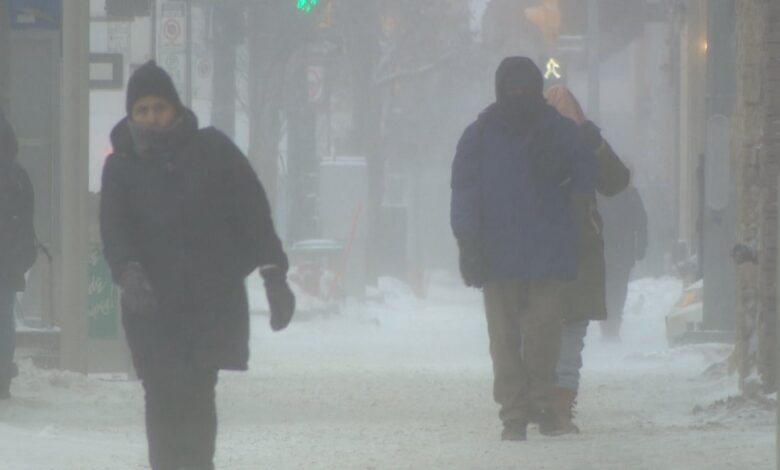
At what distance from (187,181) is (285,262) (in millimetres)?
403

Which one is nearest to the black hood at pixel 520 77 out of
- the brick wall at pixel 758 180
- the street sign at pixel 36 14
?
the brick wall at pixel 758 180

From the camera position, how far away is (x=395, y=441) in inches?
404

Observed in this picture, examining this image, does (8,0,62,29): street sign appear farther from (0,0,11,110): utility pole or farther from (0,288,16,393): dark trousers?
(0,288,16,393): dark trousers

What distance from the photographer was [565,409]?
33.9 ft

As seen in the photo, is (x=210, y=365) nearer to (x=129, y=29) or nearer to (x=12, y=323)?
(x=12, y=323)

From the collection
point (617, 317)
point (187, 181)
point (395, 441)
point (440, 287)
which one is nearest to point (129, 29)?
point (617, 317)

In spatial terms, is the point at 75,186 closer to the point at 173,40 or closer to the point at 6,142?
the point at 6,142

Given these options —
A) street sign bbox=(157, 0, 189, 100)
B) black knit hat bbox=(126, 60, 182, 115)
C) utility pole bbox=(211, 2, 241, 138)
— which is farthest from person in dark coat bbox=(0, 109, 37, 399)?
utility pole bbox=(211, 2, 241, 138)

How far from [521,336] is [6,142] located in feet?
10.6

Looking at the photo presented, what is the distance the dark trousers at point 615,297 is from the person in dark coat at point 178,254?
451 inches

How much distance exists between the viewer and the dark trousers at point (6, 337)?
11617mm

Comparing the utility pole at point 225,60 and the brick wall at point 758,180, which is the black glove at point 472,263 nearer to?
the brick wall at point 758,180

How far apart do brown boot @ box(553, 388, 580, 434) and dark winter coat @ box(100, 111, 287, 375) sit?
3321 millimetres

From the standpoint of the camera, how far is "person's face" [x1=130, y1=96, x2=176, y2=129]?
23.0ft
